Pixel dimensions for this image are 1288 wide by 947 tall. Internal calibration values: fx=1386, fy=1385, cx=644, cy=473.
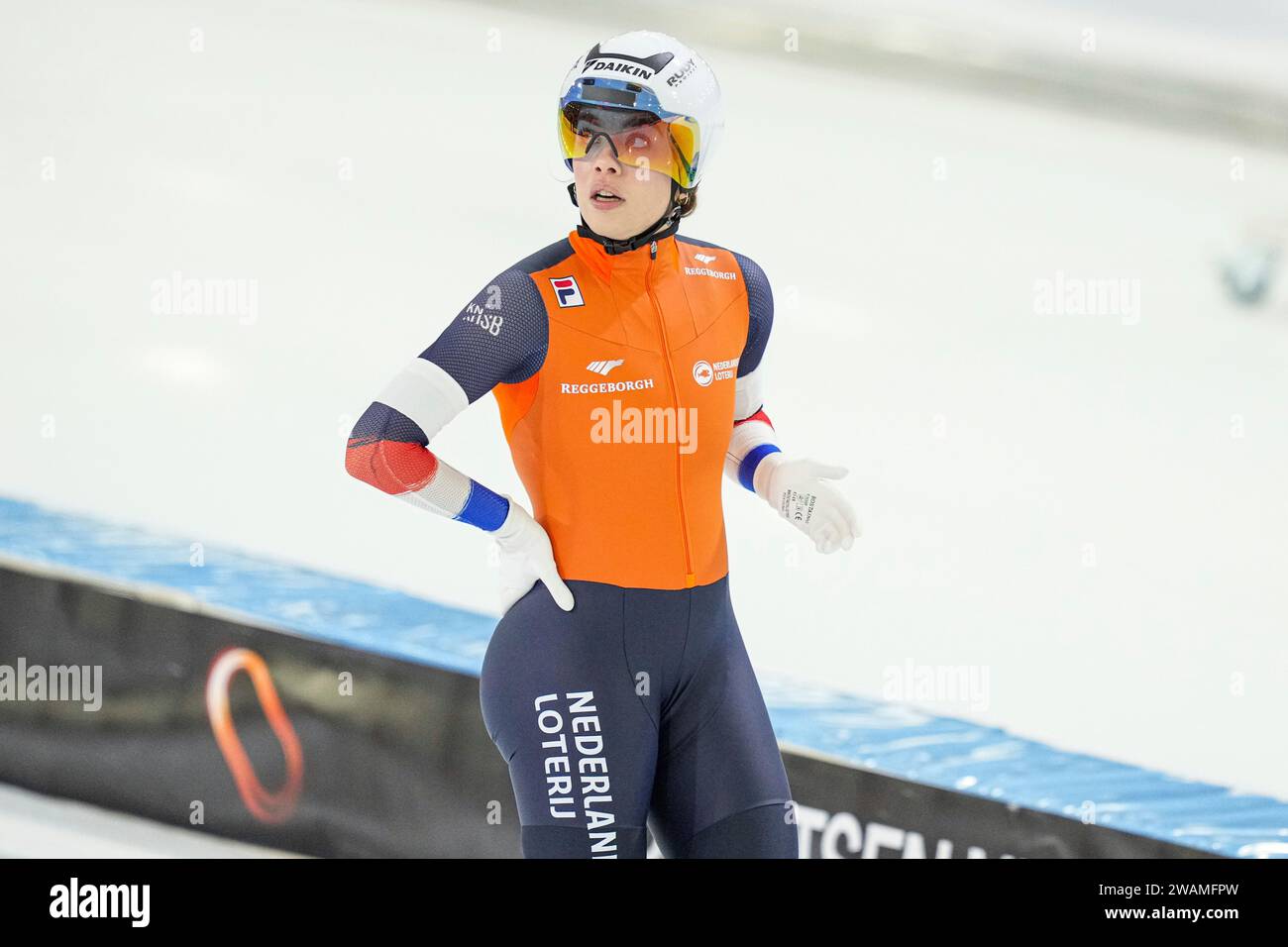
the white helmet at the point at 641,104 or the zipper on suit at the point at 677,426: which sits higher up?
the white helmet at the point at 641,104

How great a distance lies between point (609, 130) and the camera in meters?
2.24

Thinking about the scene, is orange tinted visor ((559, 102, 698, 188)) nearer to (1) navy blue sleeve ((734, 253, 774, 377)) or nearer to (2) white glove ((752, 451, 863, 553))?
(1) navy blue sleeve ((734, 253, 774, 377))

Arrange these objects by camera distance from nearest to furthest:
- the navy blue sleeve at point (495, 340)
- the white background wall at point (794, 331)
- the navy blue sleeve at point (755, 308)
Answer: the navy blue sleeve at point (495, 340), the navy blue sleeve at point (755, 308), the white background wall at point (794, 331)

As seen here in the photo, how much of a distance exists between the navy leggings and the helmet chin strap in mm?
553

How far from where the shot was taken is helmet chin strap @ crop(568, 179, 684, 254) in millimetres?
2264

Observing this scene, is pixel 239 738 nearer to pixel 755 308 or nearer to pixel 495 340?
pixel 495 340

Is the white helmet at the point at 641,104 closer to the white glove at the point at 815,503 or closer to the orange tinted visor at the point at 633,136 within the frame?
the orange tinted visor at the point at 633,136

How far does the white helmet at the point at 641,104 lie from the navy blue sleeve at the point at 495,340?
0.28m

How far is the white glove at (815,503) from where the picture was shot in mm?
2406

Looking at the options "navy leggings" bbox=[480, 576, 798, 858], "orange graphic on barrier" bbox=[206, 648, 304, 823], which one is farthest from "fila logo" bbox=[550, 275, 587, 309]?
"orange graphic on barrier" bbox=[206, 648, 304, 823]

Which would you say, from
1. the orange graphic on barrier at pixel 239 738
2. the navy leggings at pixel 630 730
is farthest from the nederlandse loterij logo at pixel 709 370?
the orange graphic on barrier at pixel 239 738

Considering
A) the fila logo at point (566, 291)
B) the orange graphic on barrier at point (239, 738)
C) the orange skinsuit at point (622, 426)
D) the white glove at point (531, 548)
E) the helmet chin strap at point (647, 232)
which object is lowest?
the orange graphic on barrier at point (239, 738)

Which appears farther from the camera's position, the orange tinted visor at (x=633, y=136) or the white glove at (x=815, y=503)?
the white glove at (x=815, y=503)
